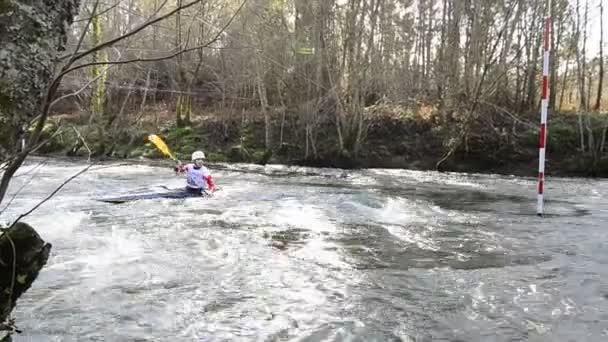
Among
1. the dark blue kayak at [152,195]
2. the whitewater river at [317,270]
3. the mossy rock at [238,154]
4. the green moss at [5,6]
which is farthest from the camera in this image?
the mossy rock at [238,154]

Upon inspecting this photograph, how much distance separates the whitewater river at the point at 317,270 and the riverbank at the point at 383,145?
23.5ft

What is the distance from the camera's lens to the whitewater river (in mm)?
4070

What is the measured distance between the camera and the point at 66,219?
8227mm

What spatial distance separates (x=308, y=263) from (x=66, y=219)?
4.18 metres

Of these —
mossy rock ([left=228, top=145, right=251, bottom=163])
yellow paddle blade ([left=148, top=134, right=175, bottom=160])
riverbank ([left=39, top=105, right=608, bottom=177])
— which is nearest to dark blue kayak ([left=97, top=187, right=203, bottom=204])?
yellow paddle blade ([left=148, top=134, right=175, bottom=160])

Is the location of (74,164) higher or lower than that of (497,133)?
lower

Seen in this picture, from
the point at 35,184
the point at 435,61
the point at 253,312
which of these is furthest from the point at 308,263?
the point at 435,61

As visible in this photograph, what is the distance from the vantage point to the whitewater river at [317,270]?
4.07m

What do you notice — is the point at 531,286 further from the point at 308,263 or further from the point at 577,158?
the point at 577,158

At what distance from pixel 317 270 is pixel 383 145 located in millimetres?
15014

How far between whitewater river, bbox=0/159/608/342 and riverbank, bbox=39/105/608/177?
7.16 metres

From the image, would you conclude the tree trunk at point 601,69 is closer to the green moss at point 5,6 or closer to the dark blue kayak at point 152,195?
the dark blue kayak at point 152,195

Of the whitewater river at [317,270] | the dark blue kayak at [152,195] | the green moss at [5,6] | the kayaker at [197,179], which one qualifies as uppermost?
the green moss at [5,6]

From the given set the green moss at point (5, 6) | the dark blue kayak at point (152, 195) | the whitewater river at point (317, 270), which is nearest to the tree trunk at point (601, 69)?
the whitewater river at point (317, 270)
